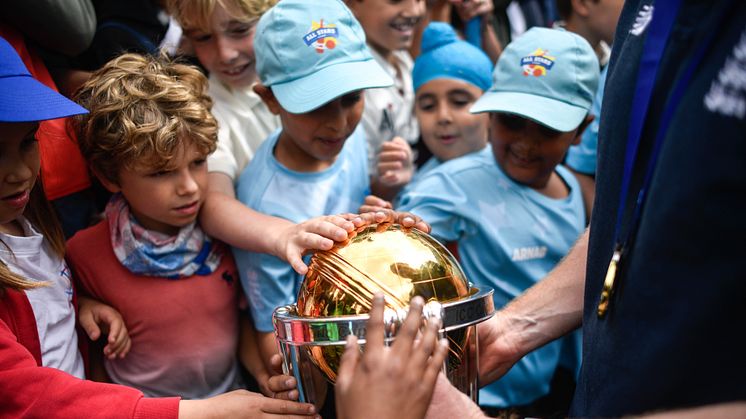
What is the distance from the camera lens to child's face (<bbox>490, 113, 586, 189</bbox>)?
265cm

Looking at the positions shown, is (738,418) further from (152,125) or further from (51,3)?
(51,3)

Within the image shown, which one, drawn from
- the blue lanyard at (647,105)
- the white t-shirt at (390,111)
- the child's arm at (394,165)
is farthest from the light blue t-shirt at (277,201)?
the blue lanyard at (647,105)

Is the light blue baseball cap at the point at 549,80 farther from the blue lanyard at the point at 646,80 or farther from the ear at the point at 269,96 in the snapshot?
the blue lanyard at the point at 646,80

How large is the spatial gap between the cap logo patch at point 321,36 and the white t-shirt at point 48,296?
3.60ft

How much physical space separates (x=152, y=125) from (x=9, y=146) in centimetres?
48

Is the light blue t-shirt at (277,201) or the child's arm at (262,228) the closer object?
the child's arm at (262,228)

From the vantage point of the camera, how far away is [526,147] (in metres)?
2.65

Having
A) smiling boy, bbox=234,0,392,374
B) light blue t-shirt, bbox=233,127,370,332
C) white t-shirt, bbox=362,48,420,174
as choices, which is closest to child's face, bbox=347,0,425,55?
white t-shirt, bbox=362,48,420,174

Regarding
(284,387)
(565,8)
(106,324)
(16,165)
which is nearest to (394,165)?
(106,324)

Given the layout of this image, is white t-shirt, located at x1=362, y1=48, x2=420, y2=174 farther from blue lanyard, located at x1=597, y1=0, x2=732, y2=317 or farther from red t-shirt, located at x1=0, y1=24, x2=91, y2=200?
blue lanyard, located at x1=597, y1=0, x2=732, y2=317

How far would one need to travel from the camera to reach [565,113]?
261cm

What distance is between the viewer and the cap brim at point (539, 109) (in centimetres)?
255

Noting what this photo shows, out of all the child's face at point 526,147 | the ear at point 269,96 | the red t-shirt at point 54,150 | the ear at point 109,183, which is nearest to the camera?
the red t-shirt at point 54,150

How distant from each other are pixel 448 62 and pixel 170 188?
1587mm
